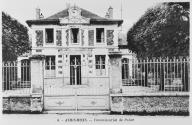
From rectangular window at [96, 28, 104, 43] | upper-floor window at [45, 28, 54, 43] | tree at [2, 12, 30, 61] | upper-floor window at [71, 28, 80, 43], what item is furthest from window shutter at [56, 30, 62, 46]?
rectangular window at [96, 28, 104, 43]

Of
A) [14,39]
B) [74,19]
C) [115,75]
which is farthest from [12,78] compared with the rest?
[74,19]

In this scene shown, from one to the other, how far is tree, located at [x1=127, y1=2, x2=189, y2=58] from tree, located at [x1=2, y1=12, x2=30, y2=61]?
25.0ft

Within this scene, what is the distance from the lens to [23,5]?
36.9 feet

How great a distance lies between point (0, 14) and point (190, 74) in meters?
7.27

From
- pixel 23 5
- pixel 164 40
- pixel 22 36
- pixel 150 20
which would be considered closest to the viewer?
pixel 23 5

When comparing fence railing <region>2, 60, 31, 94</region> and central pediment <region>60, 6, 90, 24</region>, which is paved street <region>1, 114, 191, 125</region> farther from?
central pediment <region>60, 6, 90, 24</region>

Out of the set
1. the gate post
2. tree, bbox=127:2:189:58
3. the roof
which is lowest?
the gate post

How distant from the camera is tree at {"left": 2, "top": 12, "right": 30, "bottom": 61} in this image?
15.9 m

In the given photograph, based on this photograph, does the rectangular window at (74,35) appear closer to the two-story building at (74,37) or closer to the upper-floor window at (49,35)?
the two-story building at (74,37)

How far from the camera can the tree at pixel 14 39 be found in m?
15.9

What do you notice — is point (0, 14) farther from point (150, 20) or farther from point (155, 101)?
point (150, 20)

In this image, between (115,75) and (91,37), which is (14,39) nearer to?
(91,37)

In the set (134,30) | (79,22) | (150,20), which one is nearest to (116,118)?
(150,20)

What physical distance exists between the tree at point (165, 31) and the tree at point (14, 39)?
7.62 meters
